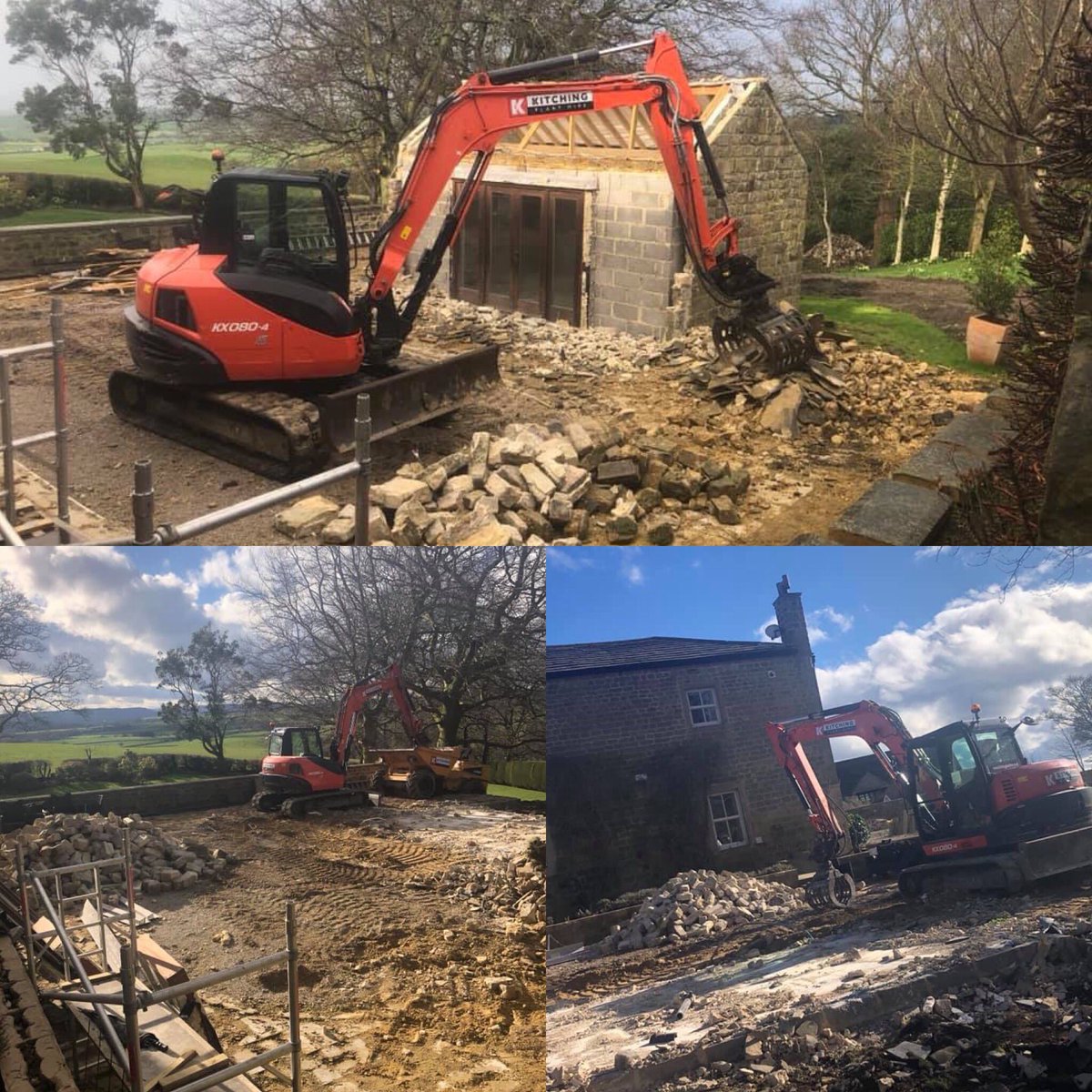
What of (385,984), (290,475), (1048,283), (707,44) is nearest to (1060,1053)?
(385,984)

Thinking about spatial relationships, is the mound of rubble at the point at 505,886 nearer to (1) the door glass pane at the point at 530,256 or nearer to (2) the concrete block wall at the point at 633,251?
(2) the concrete block wall at the point at 633,251

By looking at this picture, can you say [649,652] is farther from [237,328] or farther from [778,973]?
[237,328]

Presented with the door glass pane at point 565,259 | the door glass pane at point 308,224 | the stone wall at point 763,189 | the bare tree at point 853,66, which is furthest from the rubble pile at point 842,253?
the door glass pane at point 308,224

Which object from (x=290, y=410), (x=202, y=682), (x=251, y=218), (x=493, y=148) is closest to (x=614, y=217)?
(x=493, y=148)

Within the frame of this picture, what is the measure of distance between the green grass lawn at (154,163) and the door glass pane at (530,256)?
16.5 metres

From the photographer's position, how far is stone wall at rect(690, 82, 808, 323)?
13070 mm

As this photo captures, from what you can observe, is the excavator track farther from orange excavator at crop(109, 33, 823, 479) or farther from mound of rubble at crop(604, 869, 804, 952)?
mound of rubble at crop(604, 869, 804, 952)

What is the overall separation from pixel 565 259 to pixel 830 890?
11025mm

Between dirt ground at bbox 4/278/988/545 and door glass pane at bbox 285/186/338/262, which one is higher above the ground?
door glass pane at bbox 285/186/338/262

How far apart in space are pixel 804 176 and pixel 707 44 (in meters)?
9.80

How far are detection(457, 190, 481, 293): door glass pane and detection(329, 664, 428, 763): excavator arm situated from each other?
11268 mm

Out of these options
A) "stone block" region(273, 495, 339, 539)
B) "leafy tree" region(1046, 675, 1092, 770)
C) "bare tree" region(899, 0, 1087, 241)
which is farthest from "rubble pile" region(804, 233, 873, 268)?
"leafy tree" region(1046, 675, 1092, 770)

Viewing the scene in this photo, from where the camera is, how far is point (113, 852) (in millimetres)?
4422

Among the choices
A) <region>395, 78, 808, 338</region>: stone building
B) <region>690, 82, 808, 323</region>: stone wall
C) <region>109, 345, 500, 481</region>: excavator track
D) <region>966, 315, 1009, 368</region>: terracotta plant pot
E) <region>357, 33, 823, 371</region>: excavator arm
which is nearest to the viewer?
<region>109, 345, 500, 481</region>: excavator track
